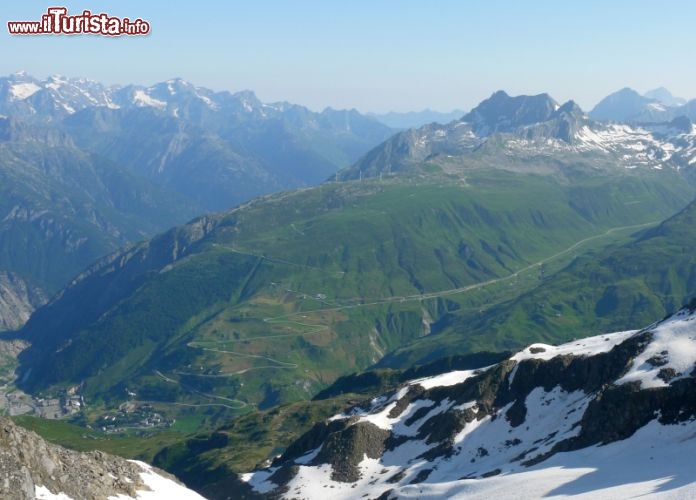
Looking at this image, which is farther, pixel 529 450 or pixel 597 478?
pixel 529 450

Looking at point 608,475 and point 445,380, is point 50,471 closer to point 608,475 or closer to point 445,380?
point 608,475

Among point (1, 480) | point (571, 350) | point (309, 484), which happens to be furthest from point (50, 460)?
point (571, 350)

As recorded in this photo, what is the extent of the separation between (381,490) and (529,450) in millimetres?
31025

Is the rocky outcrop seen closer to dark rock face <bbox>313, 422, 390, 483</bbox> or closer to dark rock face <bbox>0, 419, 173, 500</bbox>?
dark rock face <bbox>0, 419, 173, 500</bbox>

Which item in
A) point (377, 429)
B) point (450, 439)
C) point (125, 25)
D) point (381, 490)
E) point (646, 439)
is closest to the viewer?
point (646, 439)

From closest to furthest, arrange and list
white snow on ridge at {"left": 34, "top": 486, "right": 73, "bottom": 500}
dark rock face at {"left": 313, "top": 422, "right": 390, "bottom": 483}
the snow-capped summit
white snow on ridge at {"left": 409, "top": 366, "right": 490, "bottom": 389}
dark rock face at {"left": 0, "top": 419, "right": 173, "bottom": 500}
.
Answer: dark rock face at {"left": 0, "top": 419, "right": 173, "bottom": 500} → white snow on ridge at {"left": 34, "top": 486, "right": 73, "bottom": 500} → the snow-capped summit → dark rock face at {"left": 313, "top": 422, "right": 390, "bottom": 483} → white snow on ridge at {"left": 409, "top": 366, "right": 490, "bottom": 389}

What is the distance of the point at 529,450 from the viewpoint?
150 m

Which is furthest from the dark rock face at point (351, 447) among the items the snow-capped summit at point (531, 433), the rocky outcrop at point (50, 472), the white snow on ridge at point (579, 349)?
the rocky outcrop at point (50, 472)

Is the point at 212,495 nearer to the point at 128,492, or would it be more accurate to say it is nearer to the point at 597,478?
the point at 128,492

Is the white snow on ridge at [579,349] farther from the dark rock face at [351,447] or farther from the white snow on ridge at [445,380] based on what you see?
the dark rock face at [351,447]

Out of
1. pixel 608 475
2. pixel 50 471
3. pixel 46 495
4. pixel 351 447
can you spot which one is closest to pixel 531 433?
pixel 608 475

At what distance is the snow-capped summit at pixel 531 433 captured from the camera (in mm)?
121688

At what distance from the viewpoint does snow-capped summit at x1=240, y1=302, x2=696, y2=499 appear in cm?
12169

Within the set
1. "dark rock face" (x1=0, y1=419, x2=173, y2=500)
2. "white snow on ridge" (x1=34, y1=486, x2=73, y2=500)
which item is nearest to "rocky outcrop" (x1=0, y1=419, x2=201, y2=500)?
"dark rock face" (x1=0, y1=419, x2=173, y2=500)
